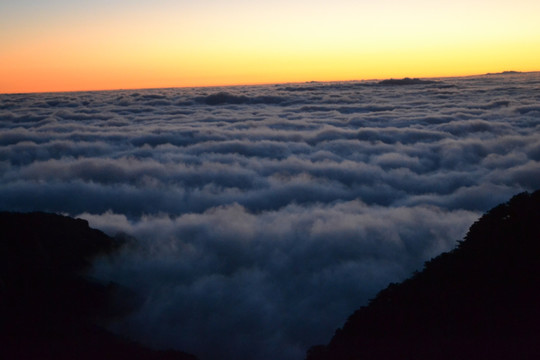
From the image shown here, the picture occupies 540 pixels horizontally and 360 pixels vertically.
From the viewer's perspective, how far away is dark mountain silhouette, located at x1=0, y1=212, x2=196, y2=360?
4738 millimetres

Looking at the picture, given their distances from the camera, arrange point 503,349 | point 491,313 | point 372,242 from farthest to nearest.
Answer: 1. point 372,242
2. point 491,313
3. point 503,349

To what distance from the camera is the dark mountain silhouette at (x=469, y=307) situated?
3891 mm

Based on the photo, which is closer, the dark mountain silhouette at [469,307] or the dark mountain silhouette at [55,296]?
the dark mountain silhouette at [469,307]

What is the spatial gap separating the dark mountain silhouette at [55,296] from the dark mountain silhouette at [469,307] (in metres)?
2.41

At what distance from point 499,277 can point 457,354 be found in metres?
1.07

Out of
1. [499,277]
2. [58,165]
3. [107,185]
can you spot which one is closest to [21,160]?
[58,165]

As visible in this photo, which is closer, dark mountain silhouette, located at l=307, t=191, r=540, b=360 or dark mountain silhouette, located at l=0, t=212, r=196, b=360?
dark mountain silhouette, located at l=307, t=191, r=540, b=360

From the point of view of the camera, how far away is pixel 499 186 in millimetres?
22922

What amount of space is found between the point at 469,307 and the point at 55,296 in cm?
604

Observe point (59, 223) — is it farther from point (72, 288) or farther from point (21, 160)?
point (21, 160)

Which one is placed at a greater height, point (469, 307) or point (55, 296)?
point (469, 307)

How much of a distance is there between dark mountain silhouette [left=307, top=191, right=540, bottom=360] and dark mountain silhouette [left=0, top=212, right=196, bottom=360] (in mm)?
2411

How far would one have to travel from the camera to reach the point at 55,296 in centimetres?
649

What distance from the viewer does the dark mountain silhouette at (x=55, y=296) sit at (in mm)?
4738
